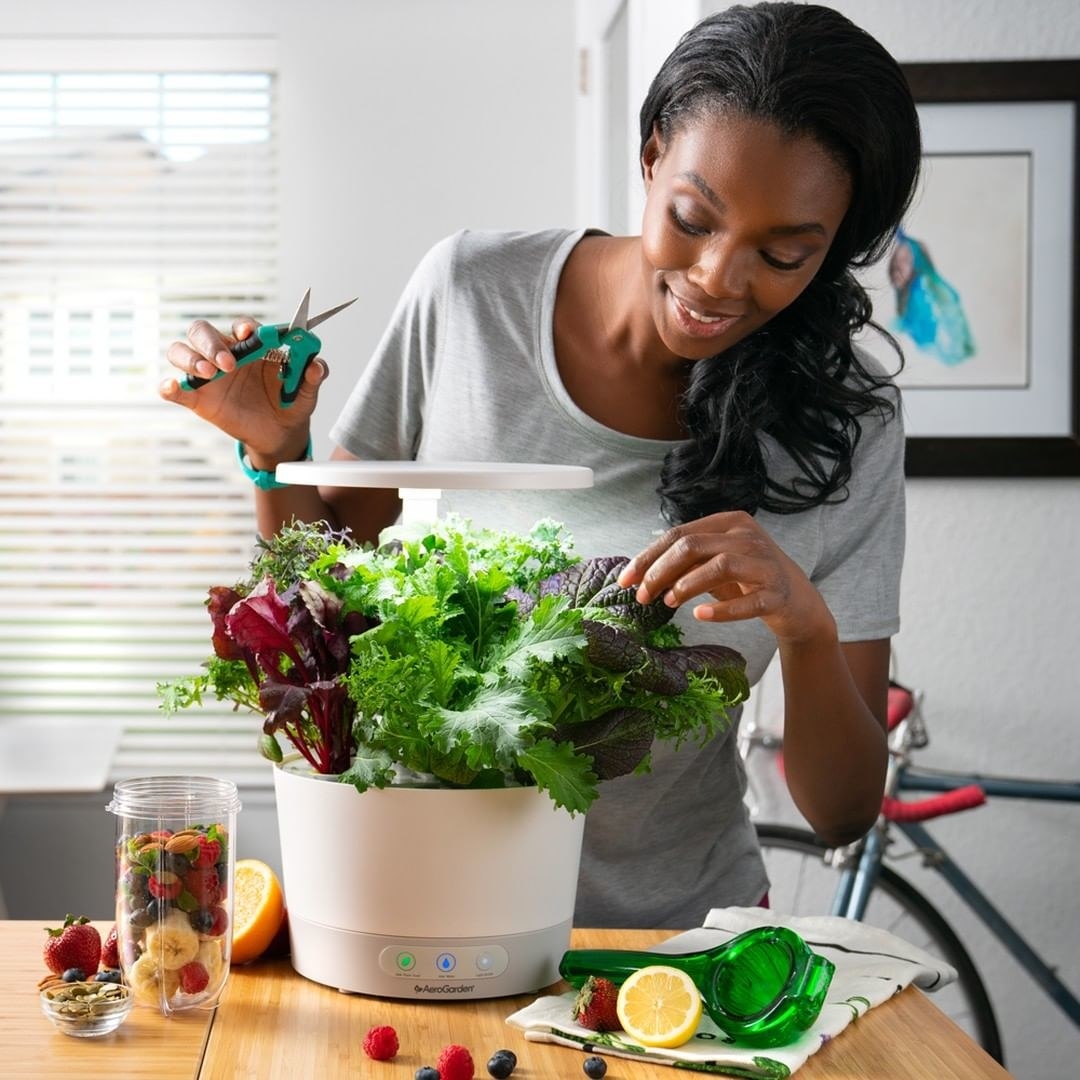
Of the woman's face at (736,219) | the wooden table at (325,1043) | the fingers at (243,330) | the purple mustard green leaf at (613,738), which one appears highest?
the woman's face at (736,219)

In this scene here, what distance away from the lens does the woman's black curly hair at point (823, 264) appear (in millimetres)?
1019

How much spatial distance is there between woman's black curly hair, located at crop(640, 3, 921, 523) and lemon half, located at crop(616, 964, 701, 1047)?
44 centimetres

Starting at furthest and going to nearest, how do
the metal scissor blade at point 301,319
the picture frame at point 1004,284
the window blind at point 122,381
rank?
the window blind at point 122,381, the picture frame at point 1004,284, the metal scissor blade at point 301,319

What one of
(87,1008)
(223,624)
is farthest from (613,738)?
(87,1008)

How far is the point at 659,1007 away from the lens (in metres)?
0.88

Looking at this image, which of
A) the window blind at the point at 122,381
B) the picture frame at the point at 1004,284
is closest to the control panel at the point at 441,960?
the picture frame at the point at 1004,284

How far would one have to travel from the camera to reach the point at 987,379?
2.22 m

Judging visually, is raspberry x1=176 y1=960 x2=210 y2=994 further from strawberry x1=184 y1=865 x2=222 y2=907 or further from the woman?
the woman

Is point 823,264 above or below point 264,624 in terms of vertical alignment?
above

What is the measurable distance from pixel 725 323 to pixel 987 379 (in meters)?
1.29

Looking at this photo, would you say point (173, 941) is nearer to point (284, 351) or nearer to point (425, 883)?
point (425, 883)

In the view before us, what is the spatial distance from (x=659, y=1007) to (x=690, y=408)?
1.84ft

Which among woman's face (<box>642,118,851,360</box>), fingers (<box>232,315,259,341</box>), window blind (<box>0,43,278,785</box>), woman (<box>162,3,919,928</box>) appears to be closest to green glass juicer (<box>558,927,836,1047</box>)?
woman (<box>162,3,919,928</box>)

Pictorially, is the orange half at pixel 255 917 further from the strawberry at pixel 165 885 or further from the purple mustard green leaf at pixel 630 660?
the purple mustard green leaf at pixel 630 660
